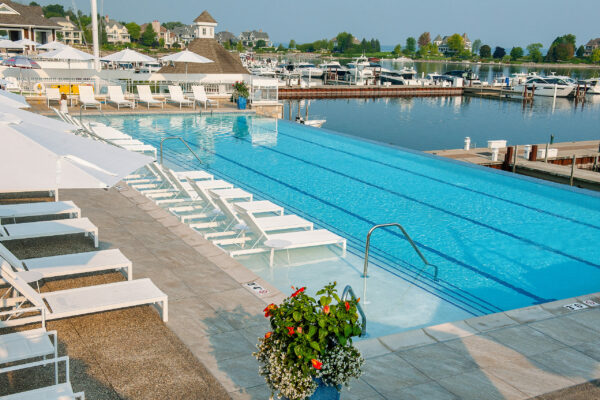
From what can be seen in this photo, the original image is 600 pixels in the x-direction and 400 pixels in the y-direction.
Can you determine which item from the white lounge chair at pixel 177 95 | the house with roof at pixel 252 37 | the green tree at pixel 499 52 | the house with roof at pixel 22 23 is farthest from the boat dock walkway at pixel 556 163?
the house with roof at pixel 252 37

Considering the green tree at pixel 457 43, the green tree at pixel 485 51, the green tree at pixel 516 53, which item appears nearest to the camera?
the green tree at pixel 516 53

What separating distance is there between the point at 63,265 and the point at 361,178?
27.2ft

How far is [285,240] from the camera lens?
7.60 m

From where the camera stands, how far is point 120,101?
20438 mm

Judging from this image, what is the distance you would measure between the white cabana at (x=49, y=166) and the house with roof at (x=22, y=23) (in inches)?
2074

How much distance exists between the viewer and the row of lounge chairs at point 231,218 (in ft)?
25.4

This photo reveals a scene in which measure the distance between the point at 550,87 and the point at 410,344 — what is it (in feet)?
174

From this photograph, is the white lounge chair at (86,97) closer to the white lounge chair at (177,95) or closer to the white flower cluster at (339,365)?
the white lounge chair at (177,95)

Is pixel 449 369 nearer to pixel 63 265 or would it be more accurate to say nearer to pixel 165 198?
pixel 63 265

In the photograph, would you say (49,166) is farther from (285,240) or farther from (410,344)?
(285,240)

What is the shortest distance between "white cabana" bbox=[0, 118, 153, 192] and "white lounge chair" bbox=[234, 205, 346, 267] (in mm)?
3357

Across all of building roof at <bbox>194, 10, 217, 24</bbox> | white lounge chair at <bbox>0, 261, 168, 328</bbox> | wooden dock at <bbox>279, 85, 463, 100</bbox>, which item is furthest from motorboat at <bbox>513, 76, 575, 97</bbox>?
white lounge chair at <bbox>0, 261, 168, 328</bbox>

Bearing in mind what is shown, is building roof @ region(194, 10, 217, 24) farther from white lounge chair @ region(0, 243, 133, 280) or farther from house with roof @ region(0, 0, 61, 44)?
white lounge chair @ region(0, 243, 133, 280)

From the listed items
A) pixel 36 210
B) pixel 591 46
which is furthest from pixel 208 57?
pixel 591 46
